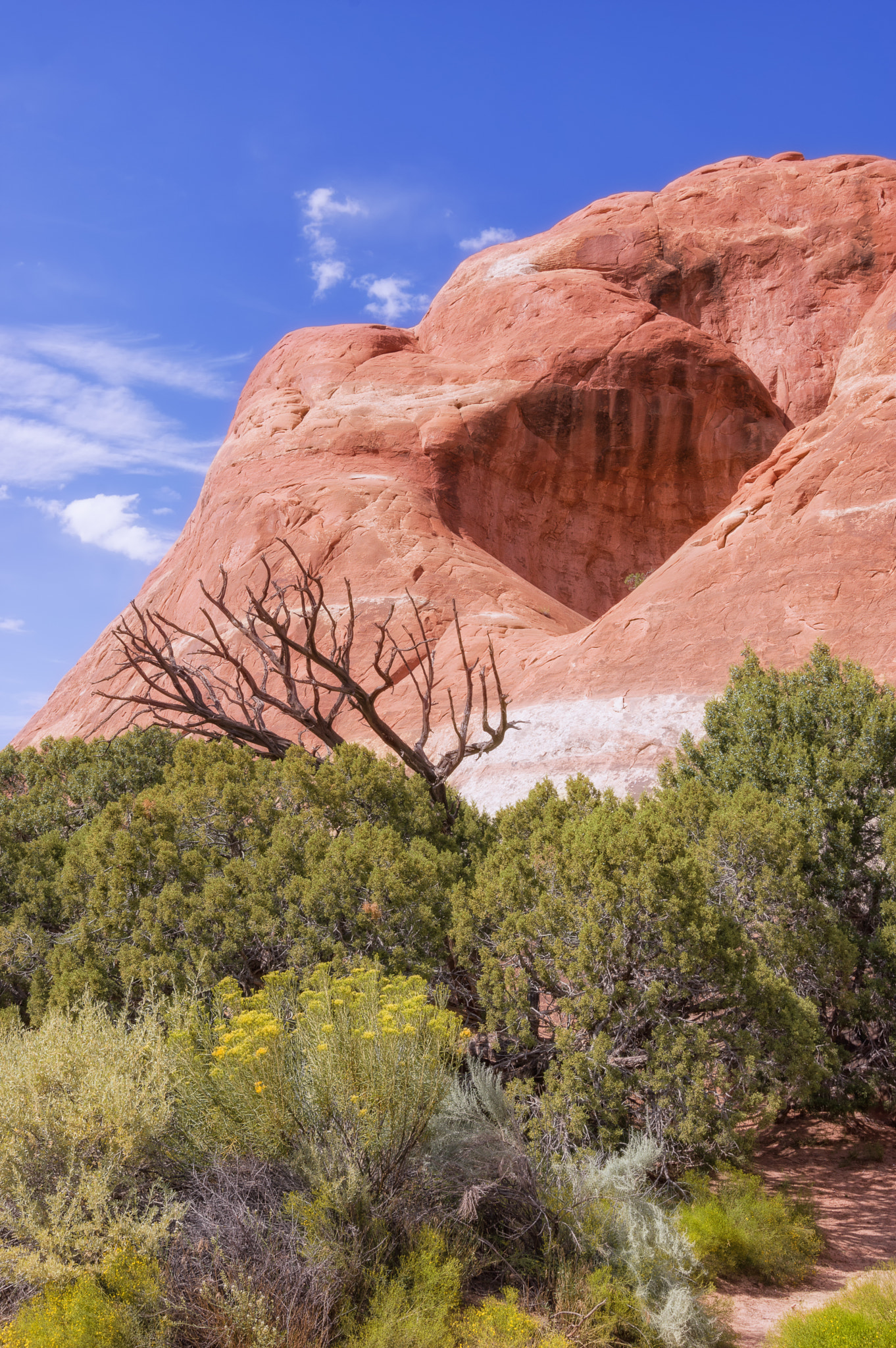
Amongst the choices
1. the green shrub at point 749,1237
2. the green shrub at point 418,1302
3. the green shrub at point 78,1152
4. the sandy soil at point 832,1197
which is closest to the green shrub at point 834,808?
the sandy soil at point 832,1197

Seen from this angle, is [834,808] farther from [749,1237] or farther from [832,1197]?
[749,1237]

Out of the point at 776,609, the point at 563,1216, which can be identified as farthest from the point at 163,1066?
the point at 776,609

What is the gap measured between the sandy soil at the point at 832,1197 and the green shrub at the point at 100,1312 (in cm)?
342

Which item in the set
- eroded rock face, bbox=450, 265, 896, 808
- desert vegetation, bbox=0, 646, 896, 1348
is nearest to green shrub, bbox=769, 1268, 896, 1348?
desert vegetation, bbox=0, 646, 896, 1348

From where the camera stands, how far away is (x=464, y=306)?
3622 cm

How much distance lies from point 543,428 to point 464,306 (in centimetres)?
722

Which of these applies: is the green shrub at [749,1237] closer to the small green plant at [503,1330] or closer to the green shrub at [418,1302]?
the small green plant at [503,1330]

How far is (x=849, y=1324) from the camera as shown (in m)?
5.09

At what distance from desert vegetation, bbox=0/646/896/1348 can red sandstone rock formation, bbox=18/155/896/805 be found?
7.41 metres

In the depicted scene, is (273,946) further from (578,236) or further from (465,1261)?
(578,236)

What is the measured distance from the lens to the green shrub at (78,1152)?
4711 mm

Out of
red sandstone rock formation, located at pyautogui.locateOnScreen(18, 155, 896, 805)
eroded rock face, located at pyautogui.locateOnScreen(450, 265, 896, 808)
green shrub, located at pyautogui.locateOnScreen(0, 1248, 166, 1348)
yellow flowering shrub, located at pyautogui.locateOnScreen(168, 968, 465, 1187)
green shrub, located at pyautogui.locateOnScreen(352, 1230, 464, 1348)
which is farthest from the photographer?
red sandstone rock formation, located at pyautogui.locateOnScreen(18, 155, 896, 805)

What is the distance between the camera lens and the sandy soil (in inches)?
242

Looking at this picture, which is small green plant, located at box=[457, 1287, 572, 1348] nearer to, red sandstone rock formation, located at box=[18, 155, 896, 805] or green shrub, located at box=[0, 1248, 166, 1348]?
green shrub, located at box=[0, 1248, 166, 1348]
